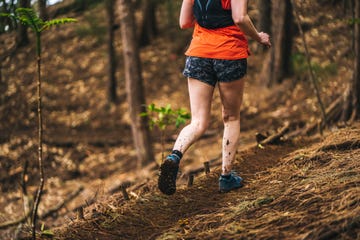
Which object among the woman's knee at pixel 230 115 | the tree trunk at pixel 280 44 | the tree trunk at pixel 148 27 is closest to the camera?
the woman's knee at pixel 230 115

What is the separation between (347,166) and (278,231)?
117 centimetres

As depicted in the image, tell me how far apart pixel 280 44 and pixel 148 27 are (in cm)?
733

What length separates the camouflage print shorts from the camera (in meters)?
3.60

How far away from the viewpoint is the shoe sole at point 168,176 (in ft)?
11.4

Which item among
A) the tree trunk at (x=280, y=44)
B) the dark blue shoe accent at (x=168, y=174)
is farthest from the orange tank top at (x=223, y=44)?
the tree trunk at (x=280, y=44)

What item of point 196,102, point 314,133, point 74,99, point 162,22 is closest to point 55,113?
point 74,99

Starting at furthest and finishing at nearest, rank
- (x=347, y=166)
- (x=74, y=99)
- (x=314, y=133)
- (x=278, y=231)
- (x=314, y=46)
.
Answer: (x=74, y=99)
(x=314, y=46)
(x=314, y=133)
(x=347, y=166)
(x=278, y=231)

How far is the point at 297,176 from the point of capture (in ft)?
12.1

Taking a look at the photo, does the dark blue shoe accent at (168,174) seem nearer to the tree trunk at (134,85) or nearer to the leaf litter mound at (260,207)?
the leaf litter mound at (260,207)

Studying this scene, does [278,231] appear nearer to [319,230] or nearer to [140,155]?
[319,230]

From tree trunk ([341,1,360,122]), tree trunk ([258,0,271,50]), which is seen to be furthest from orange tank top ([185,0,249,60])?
tree trunk ([258,0,271,50])

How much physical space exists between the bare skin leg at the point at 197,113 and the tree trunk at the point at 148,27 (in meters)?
14.9

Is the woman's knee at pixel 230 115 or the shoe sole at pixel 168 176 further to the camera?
the woman's knee at pixel 230 115

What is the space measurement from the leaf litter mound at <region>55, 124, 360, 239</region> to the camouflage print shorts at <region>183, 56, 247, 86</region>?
922 millimetres
